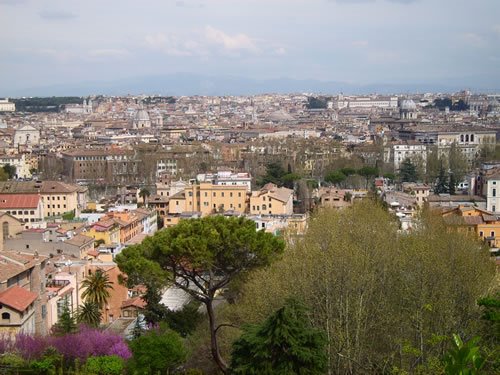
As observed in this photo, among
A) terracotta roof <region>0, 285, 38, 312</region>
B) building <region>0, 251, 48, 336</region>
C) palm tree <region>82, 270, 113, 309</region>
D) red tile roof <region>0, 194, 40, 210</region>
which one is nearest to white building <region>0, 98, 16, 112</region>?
red tile roof <region>0, 194, 40, 210</region>

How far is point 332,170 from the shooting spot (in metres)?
37.2

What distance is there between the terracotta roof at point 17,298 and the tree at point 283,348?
447cm

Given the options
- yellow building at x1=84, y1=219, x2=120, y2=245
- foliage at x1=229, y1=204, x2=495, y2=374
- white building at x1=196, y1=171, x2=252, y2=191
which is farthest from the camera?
white building at x1=196, y1=171, x2=252, y2=191

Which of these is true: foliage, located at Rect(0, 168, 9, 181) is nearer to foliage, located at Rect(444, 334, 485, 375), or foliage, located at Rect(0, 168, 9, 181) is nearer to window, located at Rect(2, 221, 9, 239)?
window, located at Rect(2, 221, 9, 239)

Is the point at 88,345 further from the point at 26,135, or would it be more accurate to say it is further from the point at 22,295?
the point at 26,135

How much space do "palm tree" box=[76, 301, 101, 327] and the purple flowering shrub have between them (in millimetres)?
1793

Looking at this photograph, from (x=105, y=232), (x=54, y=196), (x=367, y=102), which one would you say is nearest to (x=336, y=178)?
(x=54, y=196)

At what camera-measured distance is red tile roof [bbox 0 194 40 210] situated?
24.6 meters

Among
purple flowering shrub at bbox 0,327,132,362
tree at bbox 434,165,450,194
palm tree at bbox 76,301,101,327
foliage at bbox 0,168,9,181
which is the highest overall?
purple flowering shrub at bbox 0,327,132,362

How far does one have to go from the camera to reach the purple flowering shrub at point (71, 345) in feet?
31.3

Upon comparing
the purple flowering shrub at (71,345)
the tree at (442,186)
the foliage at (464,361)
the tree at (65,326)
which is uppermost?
the foliage at (464,361)

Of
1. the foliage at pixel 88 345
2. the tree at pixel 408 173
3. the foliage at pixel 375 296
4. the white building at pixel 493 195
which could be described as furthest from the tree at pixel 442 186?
the foliage at pixel 88 345

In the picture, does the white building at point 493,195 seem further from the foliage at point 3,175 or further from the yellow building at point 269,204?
the foliage at point 3,175

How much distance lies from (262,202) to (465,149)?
22738 mm
